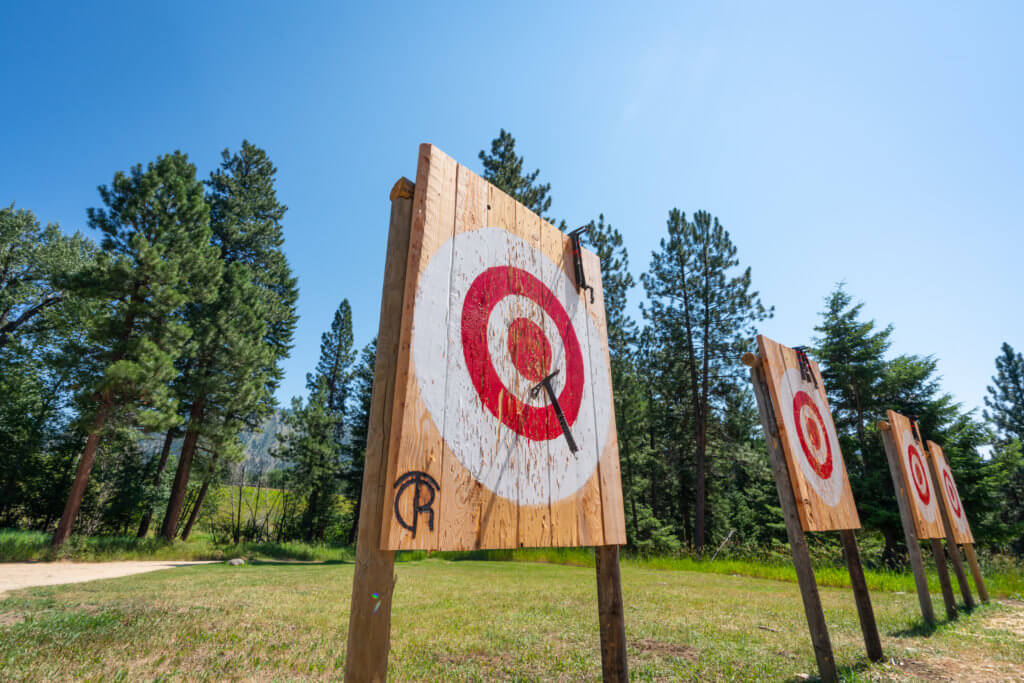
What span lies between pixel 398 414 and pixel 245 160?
969 inches

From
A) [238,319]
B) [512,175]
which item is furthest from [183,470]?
[512,175]

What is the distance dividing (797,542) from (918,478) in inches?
151

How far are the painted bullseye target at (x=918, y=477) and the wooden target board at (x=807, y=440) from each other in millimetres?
1787

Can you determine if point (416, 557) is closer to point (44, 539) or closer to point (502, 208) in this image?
point (44, 539)

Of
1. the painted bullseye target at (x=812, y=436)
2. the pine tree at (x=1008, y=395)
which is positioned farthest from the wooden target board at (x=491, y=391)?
the pine tree at (x=1008, y=395)

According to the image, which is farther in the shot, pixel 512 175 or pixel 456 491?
pixel 512 175

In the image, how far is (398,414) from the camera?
4.80 ft

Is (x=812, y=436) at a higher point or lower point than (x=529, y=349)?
lower

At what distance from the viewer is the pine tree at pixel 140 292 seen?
11844 mm

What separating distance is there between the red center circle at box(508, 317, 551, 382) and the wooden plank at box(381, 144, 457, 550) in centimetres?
44

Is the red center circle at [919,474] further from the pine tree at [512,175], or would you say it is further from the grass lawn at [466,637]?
the pine tree at [512,175]

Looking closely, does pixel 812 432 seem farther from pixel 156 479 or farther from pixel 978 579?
pixel 156 479

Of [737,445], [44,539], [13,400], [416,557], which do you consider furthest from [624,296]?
[13,400]

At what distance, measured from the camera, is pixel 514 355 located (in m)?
2.03
